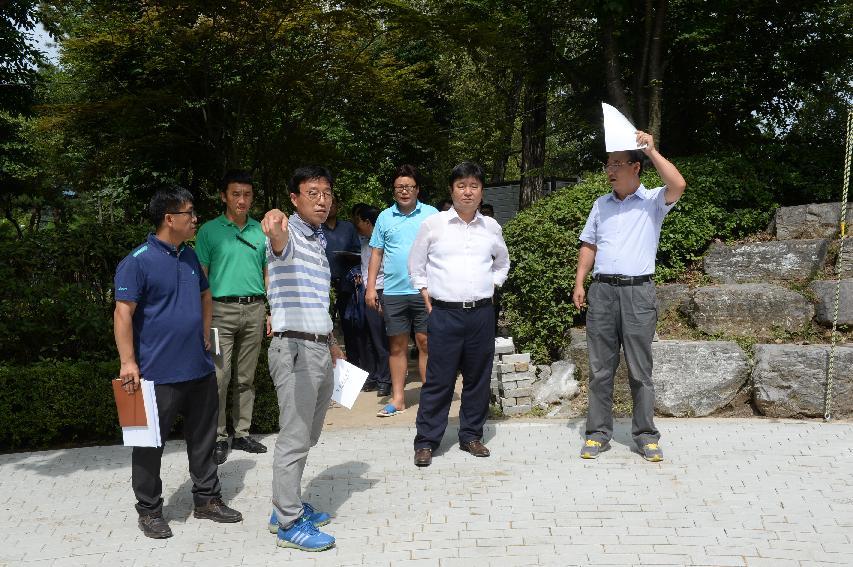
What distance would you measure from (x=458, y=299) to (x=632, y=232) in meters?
1.24

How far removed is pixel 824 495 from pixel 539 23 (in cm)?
949

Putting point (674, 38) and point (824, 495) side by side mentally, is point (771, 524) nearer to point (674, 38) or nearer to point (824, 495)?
point (824, 495)

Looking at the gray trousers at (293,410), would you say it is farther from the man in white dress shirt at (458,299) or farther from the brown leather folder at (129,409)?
the man in white dress shirt at (458,299)

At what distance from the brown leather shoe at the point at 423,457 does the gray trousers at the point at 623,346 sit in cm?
112

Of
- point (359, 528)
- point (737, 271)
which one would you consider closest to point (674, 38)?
point (737, 271)

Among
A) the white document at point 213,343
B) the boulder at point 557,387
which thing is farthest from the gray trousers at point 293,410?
the boulder at point 557,387

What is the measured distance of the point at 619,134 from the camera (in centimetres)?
525

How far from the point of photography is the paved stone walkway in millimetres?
4078

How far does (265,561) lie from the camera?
13.2ft

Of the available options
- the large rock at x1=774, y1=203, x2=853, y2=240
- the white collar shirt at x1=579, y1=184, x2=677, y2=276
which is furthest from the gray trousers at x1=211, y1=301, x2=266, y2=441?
the large rock at x1=774, y1=203, x2=853, y2=240

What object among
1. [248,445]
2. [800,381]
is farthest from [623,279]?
[248,445]

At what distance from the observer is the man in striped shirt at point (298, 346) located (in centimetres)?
415

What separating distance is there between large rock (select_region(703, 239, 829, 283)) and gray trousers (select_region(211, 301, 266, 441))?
4935mm

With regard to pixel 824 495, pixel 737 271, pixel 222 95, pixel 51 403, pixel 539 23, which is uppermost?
pixel 539 23
